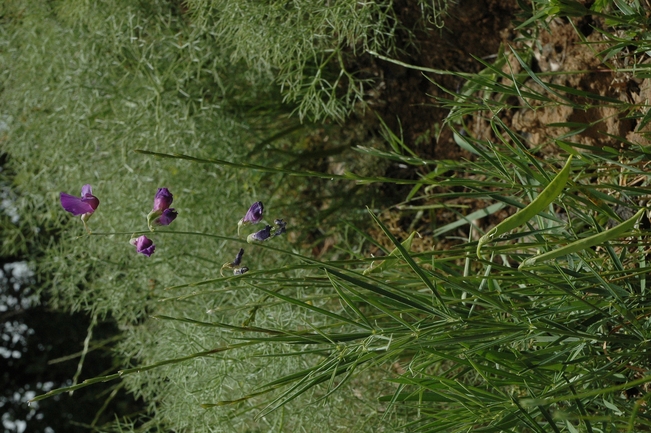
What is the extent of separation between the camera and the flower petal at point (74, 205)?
0.58 m

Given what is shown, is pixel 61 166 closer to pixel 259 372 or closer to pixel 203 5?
pixel 203 5

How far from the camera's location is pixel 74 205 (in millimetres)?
592

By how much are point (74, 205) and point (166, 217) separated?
0.08 meters

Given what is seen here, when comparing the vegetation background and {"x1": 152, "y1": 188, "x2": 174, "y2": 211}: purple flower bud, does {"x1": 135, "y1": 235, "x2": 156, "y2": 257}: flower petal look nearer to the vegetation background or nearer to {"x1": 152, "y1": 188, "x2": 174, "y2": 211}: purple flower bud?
{"x1": 152, "y1": 188, "x2": 174, "y2": 211}: purple flower bud

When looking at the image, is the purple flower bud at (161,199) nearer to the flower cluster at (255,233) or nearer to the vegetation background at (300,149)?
the flower cluster at (255,233)

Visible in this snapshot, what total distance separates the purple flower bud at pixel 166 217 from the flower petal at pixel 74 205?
66 millimetres

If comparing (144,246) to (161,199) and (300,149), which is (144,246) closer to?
(161,199)

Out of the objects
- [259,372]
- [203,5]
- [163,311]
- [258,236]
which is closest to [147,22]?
[203,5]

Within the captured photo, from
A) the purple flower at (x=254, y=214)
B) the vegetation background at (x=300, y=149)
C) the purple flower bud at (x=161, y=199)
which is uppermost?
the purple flower bud at (x=161, y=199)

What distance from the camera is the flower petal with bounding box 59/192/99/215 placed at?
58 centimetres

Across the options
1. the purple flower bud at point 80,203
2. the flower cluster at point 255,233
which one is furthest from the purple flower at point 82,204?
the flower cluster at point 255,233

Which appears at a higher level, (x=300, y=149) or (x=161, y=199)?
(x=161, y=199)

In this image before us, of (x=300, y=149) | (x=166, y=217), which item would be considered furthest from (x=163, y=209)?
(x=300, y=149)

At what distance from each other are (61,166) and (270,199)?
0.43 meters
